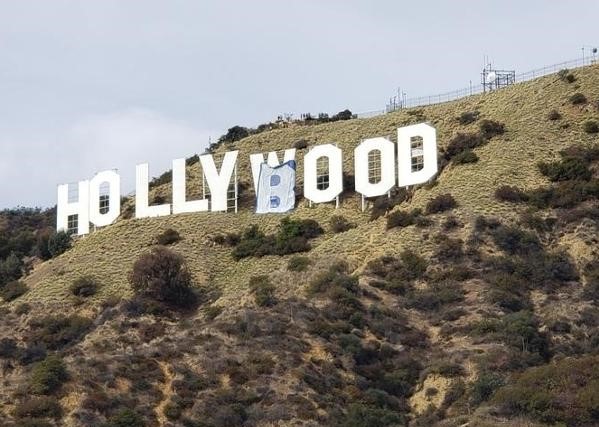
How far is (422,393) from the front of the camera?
Result: 69.0 m

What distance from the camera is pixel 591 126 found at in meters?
93.9

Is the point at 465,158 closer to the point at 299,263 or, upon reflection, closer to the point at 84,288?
the point at 299,263

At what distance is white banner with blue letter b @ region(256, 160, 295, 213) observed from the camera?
95.2m

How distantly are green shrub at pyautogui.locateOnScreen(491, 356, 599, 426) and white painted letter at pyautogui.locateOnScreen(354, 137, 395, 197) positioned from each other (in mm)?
29184

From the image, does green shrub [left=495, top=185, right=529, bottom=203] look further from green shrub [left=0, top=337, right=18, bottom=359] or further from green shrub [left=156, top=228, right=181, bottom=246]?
green shrub [left=0, top=337, right=18, bottom=359]

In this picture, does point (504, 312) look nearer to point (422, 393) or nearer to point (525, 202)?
point (422, 393)

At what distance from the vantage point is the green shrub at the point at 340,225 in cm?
9100

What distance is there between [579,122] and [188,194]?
26611mm

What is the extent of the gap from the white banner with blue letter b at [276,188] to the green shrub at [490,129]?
41.4ft

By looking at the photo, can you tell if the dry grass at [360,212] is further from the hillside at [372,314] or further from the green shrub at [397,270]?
the green shrub at [397,270]

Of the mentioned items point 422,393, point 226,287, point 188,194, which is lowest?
point 422,393

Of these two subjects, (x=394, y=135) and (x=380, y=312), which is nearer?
(x=380, y=312)

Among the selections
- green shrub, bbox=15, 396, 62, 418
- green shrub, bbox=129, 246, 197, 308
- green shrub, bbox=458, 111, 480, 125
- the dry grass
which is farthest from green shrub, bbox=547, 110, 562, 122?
green shrub, bbox=15, 396, 62, 418

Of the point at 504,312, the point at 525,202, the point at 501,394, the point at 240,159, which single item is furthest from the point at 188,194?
the point at 501,394
